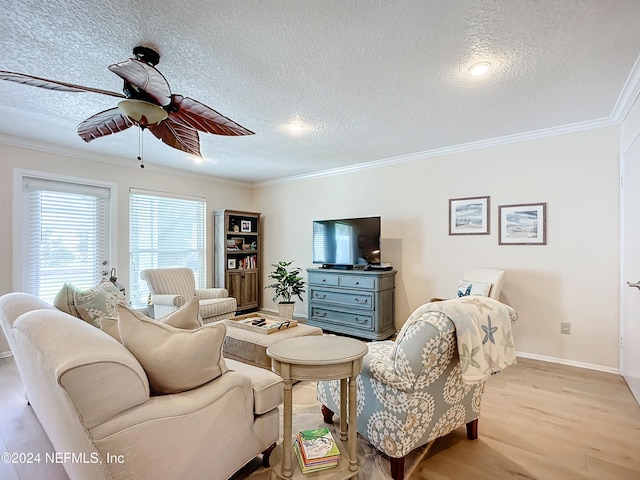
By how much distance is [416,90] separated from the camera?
2502mm

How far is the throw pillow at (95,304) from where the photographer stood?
6.82 feet

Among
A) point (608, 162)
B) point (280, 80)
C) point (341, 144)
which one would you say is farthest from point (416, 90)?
point (608, 162)

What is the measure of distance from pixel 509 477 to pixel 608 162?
3.00 m

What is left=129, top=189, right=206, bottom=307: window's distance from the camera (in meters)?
4.64

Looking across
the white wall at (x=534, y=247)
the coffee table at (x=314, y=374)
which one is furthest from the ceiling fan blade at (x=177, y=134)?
the white wall at (x=534, y=247)

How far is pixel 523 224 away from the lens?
349 centimetres

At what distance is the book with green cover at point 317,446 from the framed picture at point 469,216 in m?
2.93

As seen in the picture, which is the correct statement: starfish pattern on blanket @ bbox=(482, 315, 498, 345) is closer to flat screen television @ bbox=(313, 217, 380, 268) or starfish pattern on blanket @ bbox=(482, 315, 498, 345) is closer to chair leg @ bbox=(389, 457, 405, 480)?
chair leg @ bbox=(389, 457, 405, 480)

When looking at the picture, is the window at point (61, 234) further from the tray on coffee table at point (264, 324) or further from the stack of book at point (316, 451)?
the stack of book at point (316, 451)

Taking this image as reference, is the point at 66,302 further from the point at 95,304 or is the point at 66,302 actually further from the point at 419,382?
the point at 419,382

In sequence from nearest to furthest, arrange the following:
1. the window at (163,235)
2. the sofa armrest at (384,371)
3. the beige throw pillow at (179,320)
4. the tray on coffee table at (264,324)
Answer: the beige throw pillow at (179,320) < the sofa armrest at (384,371) < the tray on coffee table at (264,324) < the window at (163,235)

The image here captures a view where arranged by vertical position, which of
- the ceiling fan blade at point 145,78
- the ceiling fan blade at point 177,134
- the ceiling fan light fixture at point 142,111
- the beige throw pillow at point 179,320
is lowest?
the beige throw pillow at point 179,320

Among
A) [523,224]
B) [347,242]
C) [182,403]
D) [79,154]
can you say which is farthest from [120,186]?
[523,224]

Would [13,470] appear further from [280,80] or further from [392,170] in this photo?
[392,170]
